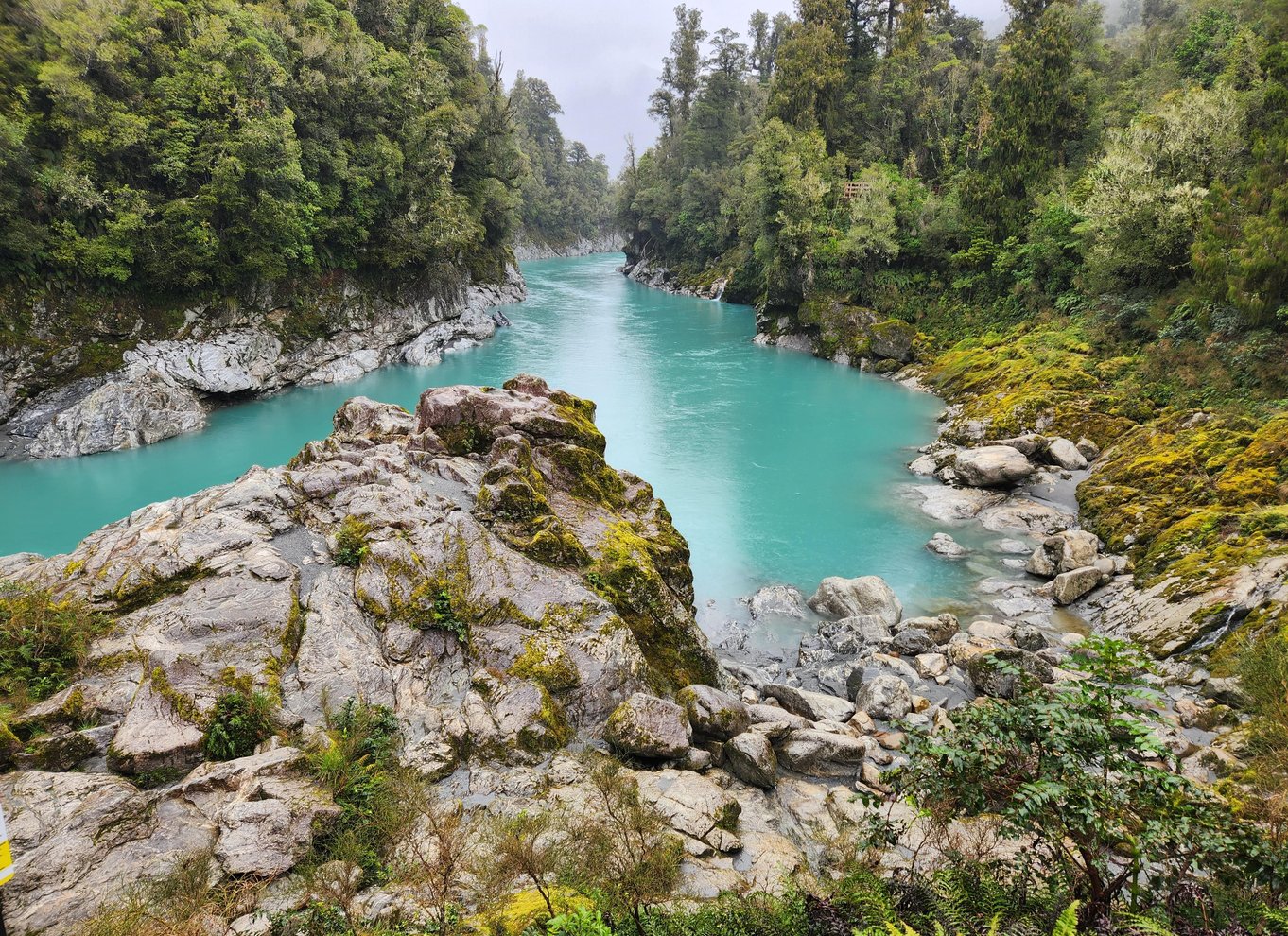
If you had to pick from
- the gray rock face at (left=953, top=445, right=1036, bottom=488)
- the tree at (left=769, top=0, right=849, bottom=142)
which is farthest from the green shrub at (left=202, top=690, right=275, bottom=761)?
the tree at (left=769, top=0, right=849, bottom=142)

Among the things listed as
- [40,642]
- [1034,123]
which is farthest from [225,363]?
[1034,123]

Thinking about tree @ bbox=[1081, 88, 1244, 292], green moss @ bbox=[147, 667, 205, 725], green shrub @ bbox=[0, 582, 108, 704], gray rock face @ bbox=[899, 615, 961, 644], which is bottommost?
gray rock face @ bbox=[899, 615, 961, 644]

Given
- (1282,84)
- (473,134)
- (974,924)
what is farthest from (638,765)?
(473,134)

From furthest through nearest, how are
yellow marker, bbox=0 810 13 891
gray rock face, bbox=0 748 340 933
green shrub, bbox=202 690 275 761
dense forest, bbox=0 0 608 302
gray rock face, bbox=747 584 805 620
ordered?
dense forest, bbox=0 0 608 302
gray rock face, bbox=747 584 805 620
green shrub, bbox=202 690 275 761
gray rock face, bbox=0 748 340 933
yellow marker, bbox=0 810 13 891

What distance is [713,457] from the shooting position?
2242cm

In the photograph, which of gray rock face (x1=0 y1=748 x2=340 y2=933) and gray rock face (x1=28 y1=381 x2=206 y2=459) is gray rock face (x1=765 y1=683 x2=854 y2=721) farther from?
gray rock face (x1=28 y1=381 x2=206 y2=459)

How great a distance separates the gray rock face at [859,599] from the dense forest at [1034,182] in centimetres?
1068

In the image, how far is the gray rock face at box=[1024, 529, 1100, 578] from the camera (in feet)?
A: 43.5

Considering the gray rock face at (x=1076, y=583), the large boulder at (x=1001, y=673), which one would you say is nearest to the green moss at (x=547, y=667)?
the large boulder at (x=1001, y=673)

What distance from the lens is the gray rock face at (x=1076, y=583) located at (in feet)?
40.9

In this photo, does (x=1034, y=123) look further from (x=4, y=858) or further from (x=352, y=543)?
(x=4, y=858)

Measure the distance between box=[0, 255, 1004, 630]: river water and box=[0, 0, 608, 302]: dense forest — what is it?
640 centimetres

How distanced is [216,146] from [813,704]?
27608 mm

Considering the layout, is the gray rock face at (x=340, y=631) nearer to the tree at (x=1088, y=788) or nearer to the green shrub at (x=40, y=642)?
the green shrub at (x=40, y=642)
